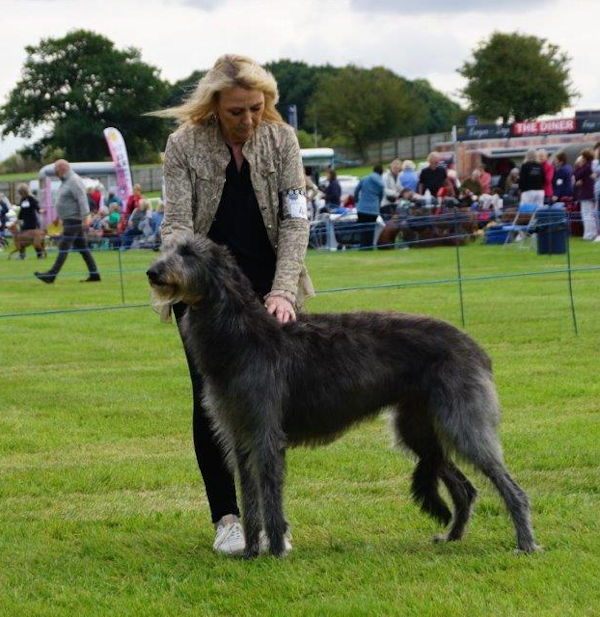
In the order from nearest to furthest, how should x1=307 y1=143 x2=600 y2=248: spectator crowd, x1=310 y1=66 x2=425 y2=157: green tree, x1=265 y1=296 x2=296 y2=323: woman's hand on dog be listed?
x1=265 y1=296 x2=296 y2=323: woman's hand on dog, x1=307 y1=143 x2=600 y2=248: spectator crowd, x1=310 y1=66 x2=425 y2=157: green tree

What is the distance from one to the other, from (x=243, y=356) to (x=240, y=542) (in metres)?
1.00

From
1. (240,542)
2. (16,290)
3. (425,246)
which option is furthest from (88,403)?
(425,246)

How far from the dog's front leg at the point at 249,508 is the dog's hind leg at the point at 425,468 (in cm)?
80

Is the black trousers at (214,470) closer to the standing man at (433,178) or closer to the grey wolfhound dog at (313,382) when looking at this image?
the grey wolfhound dog at (313,382)

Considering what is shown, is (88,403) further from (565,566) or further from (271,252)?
(565,566)

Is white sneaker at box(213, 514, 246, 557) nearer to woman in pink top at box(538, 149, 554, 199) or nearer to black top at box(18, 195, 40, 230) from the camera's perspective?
woman in pink top at box(538, 149, 554, 199)

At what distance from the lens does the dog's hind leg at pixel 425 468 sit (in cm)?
543

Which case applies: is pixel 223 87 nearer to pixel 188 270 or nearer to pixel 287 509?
pixel 188 270

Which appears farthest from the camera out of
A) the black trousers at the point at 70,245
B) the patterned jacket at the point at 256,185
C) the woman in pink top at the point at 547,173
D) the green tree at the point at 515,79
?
the green tree at the point at 515,79

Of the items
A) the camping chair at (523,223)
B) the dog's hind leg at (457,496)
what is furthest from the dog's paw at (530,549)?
the camping chair at (523,223)

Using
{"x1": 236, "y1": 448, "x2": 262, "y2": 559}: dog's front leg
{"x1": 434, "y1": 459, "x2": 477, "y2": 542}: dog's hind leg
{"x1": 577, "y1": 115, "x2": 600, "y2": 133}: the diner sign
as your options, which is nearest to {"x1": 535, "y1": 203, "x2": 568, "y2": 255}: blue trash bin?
{"x1": 434, "y1": 459, "x2": 477, "y2": 542}: dog's hind leg

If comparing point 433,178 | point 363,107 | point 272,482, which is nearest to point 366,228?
point 433,178

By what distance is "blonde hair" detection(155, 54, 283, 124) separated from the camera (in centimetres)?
511

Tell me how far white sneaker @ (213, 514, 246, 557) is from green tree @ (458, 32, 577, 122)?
72.8m
